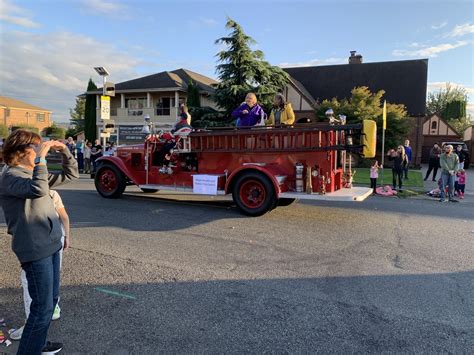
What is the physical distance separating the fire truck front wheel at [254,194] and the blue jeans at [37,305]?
5.44 meters

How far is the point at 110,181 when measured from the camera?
10.1m

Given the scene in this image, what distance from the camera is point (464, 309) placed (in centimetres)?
383

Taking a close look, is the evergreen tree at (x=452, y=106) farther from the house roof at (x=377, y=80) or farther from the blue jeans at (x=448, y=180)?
the blue jeans at (x=448, y=180)

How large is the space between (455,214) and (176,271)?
737 centimetres

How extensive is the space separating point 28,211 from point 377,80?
122ft

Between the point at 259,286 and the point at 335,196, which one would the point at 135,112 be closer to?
the point at 335,196

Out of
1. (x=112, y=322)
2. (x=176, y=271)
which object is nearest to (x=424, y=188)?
(x=176, y=271)

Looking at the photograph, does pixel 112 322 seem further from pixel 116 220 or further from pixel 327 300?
pixel 116 220

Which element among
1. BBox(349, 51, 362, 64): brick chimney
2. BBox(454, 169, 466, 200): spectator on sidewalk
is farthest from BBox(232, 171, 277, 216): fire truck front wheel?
BBox(349, 51, 362, 64): brick chimney

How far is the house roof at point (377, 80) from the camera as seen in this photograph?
3353 centimetres

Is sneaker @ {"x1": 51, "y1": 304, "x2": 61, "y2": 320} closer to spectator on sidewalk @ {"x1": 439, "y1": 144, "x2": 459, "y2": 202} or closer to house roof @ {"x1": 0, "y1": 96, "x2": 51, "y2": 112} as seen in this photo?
spectator on sidewalk @ {"x1": 439, "y1": 144, "x2": 459, "y2": 202}

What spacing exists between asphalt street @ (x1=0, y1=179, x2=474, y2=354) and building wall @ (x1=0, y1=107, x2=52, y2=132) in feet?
219

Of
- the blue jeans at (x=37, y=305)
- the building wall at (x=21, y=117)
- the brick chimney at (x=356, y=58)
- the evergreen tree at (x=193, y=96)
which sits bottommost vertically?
the blue jeans at (x=37, y=305)

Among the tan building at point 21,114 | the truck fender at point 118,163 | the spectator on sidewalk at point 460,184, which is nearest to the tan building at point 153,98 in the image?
the spectator on sidewalk at point 460,184
